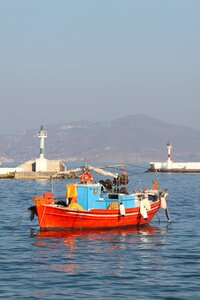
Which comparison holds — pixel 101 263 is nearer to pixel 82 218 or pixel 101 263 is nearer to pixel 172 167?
pixel 82 218

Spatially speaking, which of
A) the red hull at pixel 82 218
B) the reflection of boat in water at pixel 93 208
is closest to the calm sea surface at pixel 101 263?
the red hull at pixel 82 218

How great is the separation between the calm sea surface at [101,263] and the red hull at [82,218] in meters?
0.74

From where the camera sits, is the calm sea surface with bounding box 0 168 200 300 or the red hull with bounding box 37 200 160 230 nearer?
the calm sea surface with bounding box 0 168 200 300

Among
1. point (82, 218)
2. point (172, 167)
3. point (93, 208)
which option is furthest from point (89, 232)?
point (172, 167)

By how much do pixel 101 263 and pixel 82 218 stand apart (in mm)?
11780

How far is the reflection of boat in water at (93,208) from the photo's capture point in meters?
43.2

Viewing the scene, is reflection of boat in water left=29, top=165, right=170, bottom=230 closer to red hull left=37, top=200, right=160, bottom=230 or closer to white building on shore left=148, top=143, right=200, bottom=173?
red hull left=37, top=200, right=160, bottom=230

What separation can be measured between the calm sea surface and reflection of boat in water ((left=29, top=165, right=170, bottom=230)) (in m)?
0.86

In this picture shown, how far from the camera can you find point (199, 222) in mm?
51844

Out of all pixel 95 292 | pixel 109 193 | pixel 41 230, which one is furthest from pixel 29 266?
pixel 109 193

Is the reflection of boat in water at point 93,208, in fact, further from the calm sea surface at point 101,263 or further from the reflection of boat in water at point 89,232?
the calm sea surface at point 101,263

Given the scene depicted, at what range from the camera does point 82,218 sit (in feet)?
145

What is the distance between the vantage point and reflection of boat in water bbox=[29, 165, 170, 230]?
142 ft

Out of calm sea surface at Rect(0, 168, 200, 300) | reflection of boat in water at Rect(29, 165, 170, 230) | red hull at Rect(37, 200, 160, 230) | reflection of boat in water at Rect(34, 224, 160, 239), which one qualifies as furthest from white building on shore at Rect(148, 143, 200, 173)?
reflection of boat in water at Rect(34, 224, 160, 239)
